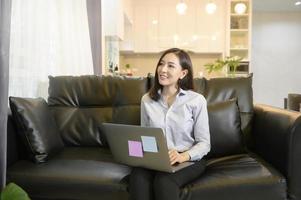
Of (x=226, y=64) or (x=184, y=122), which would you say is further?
(x=226, y=64)

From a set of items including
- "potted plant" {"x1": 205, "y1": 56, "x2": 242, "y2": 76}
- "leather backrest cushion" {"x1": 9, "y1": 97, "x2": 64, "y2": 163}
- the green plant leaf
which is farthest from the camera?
"potted plant" {"x1": 205, "y1": 56, "x2": 242, "y2": 76}

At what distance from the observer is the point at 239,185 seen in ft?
4.93

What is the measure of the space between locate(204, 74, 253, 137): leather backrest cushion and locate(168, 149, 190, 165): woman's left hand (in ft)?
2.18

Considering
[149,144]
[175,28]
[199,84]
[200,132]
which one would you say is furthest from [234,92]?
[175,28]

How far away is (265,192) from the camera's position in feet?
4.98

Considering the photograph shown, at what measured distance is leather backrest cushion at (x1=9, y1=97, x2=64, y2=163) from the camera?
1769 millimetres

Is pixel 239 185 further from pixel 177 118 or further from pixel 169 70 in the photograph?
pixel 169 70

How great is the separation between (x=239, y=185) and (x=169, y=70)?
0.69 meters

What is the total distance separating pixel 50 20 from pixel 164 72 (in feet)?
4.66

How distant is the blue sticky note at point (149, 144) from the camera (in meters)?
1.44

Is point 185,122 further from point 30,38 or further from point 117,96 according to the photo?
point 30,38

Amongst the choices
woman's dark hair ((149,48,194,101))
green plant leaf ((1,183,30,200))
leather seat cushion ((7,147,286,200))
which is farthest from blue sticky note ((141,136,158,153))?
green plant leaf ((1,183,30,200))

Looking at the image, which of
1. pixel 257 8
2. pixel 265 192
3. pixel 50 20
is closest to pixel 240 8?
pixel 257 8

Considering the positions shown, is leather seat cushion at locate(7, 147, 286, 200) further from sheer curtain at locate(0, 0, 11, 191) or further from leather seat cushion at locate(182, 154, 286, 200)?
sheer curtain at locate(0, 0, 11, 191)
